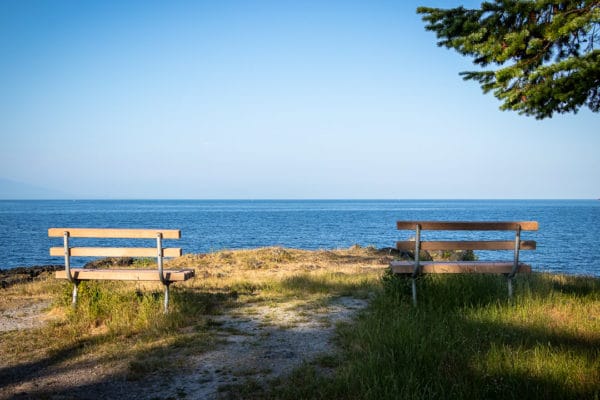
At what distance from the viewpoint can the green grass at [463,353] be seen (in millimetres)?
3736

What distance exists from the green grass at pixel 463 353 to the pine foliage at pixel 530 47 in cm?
305

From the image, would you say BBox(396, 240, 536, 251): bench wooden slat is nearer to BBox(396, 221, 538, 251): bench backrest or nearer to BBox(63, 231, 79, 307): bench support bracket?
BBox(396, 221, 538, 251): bench backrest

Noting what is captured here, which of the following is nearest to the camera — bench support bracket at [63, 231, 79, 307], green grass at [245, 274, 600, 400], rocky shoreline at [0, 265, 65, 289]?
green grass at [245, 274, 600, 400]

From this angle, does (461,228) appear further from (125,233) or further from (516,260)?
(125,233)

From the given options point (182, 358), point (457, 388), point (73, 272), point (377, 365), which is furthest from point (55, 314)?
point (457, 388)

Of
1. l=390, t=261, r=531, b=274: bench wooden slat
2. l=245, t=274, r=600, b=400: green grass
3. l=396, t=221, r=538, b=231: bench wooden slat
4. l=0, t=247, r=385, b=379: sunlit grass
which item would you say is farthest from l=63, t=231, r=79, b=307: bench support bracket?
l=396, t=221, r=538, b=231: bench wooden slat

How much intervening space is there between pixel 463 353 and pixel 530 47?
441 cm

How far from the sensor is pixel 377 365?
13.7 ft

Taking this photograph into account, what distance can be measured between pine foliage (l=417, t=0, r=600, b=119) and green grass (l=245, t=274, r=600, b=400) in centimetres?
305

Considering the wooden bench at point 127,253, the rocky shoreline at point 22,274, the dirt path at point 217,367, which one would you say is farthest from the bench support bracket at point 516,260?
the rocky shoreline at point 22,274

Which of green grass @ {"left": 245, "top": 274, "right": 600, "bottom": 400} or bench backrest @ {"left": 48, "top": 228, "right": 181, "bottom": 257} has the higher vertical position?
bench backrest @ {"left": 48, "top": 228, "right": 181, "bottom": 257}

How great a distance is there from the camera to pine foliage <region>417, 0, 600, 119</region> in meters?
5.82

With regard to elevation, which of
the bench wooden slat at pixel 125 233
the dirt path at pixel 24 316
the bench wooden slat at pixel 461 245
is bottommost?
the dirt path at pixel 24 316

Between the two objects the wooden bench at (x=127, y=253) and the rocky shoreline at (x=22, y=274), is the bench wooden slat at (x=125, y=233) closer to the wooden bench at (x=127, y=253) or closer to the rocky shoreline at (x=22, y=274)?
the wooden bench at (x=127, y=253)
